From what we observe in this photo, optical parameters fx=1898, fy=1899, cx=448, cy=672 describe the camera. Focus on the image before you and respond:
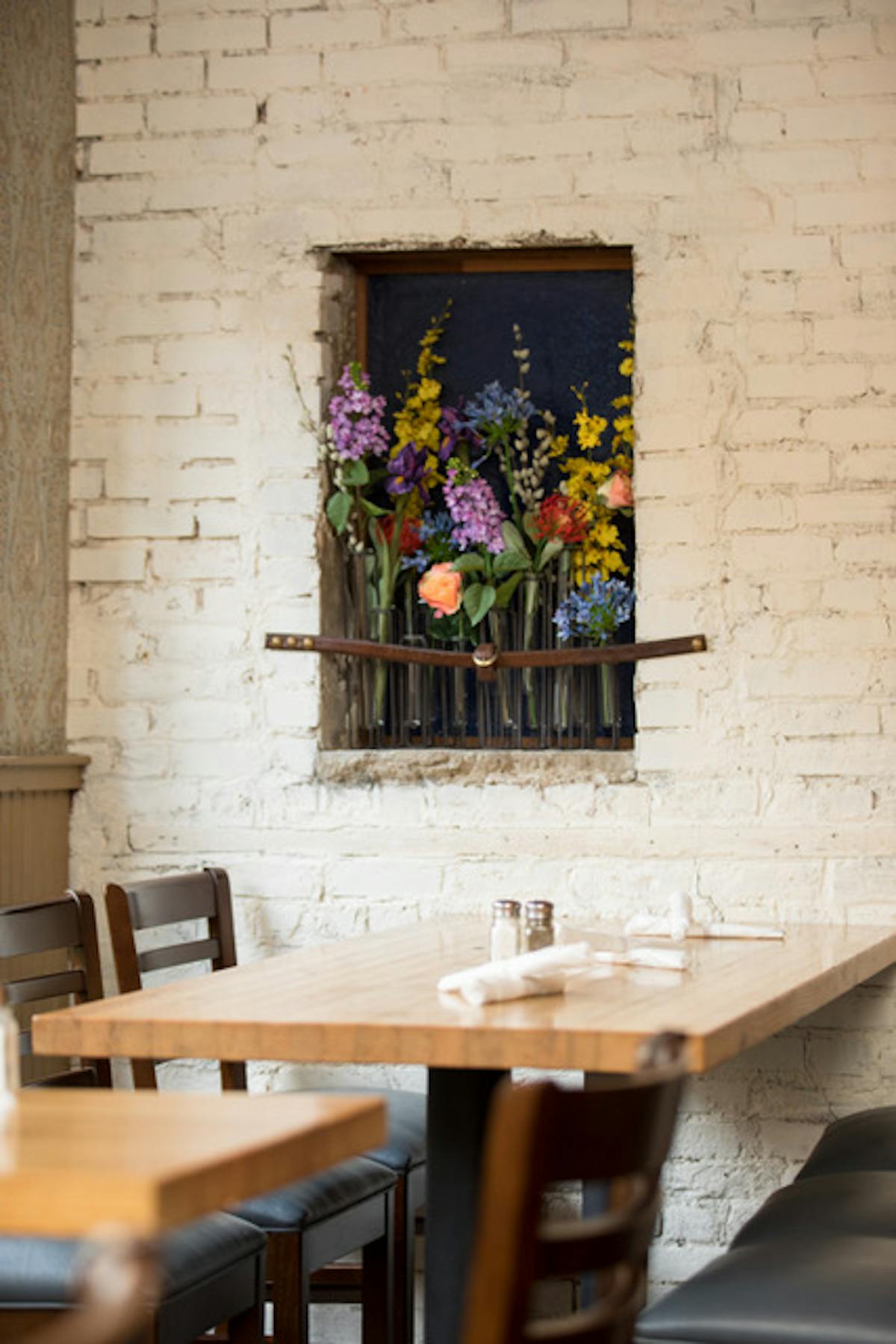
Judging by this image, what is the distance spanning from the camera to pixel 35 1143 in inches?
56.3

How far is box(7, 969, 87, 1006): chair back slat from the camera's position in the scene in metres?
2.72

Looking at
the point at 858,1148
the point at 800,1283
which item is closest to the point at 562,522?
the point at 858,1148

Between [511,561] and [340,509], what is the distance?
35cm

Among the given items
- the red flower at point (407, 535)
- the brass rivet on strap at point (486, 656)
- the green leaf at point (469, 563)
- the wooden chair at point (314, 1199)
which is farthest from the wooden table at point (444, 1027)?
the red flower at point (407, 535)

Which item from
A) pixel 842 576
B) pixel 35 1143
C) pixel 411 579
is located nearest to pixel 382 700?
pixel 411 579

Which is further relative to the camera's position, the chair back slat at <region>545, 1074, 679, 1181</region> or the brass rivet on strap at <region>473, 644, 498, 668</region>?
the brass rivet on strap at <region>473, 644, 498, 668</region>

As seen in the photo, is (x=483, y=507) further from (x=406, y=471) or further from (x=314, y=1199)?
(x=314, y=1199)

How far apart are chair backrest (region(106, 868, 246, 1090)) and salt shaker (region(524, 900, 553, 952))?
729 millimetres

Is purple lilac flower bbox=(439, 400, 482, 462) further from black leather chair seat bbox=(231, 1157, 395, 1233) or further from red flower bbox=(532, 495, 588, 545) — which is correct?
black leather chair seat bbox=(231, 1157, 395, 1233)

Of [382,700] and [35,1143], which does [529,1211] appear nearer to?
[35,1143]

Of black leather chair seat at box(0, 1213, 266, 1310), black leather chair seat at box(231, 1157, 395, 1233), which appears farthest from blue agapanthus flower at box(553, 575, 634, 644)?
black leather chair seat at box(0, 1213, 266, 1310)

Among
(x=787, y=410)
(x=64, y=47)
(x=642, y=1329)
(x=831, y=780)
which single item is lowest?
(x=642, y=1329)

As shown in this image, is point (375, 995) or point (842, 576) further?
point (842, 576)

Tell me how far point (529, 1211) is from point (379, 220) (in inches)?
109
